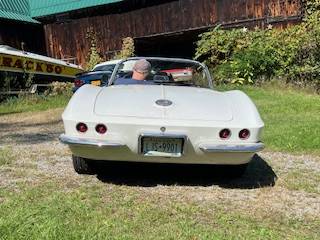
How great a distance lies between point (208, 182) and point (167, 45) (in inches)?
1013

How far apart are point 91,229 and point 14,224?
602 mm

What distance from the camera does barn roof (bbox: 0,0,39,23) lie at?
28719 millimetres

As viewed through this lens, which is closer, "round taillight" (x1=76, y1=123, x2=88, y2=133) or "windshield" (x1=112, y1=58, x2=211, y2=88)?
"round taillight" (x1=76, y1=123, x2=88, y2=133)

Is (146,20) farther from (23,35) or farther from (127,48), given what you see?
(23,35)

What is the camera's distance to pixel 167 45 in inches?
1246

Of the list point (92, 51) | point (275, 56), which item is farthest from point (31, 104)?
point (92, 51)

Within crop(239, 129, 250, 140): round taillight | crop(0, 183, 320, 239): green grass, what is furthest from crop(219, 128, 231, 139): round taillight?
crop(0, 183, 320, 239): green grass

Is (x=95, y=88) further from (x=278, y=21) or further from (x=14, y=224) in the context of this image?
(x=278, y=21)

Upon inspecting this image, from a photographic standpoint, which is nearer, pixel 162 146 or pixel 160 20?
pixel 162 146

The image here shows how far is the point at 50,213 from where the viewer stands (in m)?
4.85

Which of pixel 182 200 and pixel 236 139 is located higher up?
pixel 236 139

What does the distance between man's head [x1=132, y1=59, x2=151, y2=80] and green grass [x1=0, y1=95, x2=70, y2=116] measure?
28.8ft

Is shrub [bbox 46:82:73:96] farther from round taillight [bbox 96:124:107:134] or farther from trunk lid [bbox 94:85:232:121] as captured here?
round taillight [bbox 96:124:107:134]

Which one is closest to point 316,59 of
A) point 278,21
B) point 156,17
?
point 278,21
